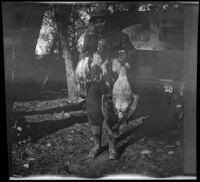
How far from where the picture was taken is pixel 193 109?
13.5 ft

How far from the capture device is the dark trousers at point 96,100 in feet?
13.4

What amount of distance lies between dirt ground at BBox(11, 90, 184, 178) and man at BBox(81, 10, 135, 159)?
8 centimetres

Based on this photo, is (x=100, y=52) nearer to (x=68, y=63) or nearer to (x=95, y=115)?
(x=68, y=63)

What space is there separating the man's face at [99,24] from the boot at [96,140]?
1.26 metres

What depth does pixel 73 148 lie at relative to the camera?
4.10m

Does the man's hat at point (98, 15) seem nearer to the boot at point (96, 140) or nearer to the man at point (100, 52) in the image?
the man at point (100, 52)

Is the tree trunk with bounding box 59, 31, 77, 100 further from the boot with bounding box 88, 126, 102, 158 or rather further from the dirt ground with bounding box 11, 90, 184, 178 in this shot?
the boot with bounding box 88, 126, 102, 158

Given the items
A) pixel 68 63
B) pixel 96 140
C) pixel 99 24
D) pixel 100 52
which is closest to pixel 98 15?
pixel 99 24

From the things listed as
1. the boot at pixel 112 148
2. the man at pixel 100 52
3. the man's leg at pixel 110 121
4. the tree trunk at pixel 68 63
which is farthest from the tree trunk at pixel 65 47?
the boot at pixel 112 148

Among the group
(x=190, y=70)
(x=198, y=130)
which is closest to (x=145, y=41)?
(x=190, y=70)

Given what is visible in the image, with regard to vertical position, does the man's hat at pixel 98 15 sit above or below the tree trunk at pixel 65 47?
above

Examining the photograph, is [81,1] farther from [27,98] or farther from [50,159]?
[50,159]

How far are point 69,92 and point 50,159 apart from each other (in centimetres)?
90

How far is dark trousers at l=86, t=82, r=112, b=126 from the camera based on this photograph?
410cm
